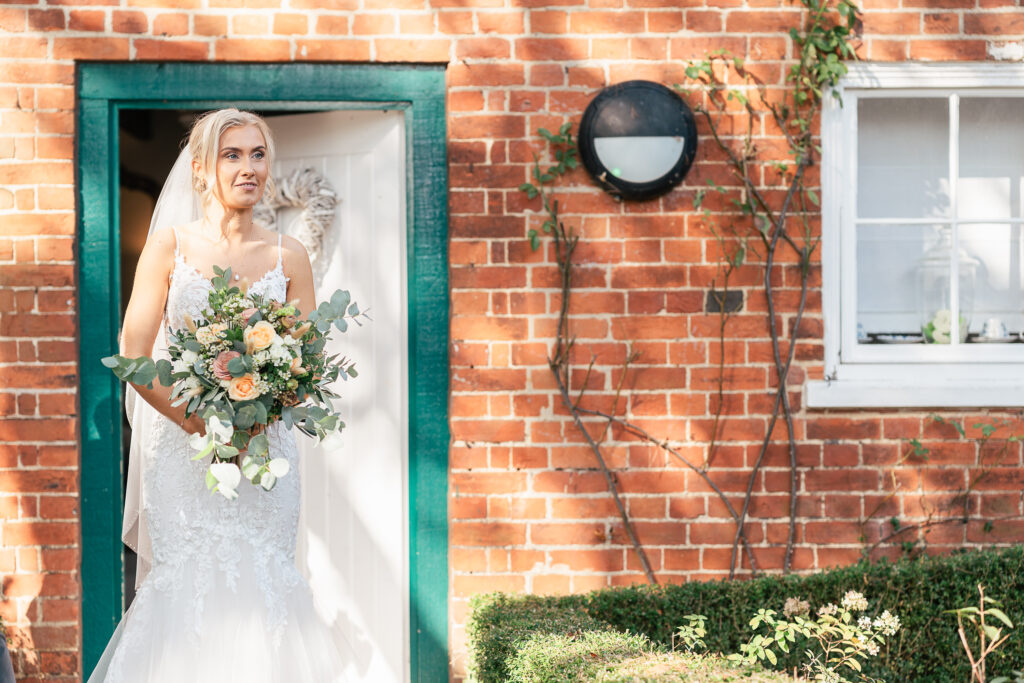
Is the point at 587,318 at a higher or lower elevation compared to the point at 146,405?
higher

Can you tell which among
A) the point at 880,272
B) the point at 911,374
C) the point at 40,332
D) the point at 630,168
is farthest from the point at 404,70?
the point at 911,374

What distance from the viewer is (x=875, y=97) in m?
4.11

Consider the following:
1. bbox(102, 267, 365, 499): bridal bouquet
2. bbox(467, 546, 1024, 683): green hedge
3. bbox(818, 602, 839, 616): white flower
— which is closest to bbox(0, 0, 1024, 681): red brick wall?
bbox(467, 546, 1024, 683): green hedge

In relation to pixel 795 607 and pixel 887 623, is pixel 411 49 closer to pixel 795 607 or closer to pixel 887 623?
pixel 795 607

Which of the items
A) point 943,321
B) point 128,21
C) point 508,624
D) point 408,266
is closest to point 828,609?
point 508,624

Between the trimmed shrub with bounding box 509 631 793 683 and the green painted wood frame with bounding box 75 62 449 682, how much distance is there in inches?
41.4

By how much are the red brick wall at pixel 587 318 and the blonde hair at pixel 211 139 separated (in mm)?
935

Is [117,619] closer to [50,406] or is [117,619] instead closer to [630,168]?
[50,406]

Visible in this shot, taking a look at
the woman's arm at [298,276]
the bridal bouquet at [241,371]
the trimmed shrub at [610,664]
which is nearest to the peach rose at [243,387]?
the bridal bouquet at [241,371]

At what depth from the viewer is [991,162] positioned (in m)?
4.15

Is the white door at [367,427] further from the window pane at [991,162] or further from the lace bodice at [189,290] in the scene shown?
the window pane at [991,162]

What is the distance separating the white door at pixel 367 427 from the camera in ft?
13.3

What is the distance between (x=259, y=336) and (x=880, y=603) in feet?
7.96

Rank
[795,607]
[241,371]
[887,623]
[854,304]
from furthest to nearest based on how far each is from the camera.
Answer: [854,304], [795,607], [887,623], [241,371]
